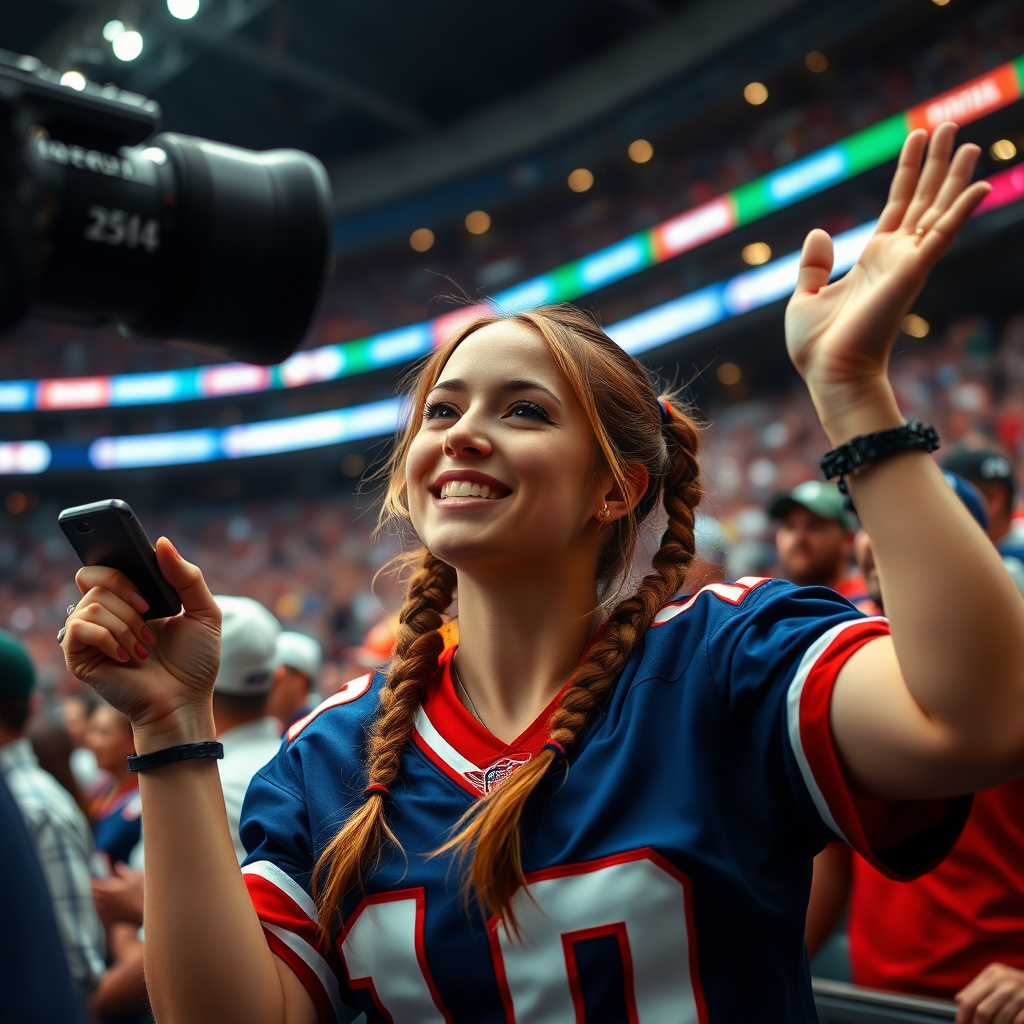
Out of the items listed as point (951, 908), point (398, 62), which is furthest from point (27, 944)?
point (398, 62)

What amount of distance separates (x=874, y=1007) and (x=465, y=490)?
114 centimetres

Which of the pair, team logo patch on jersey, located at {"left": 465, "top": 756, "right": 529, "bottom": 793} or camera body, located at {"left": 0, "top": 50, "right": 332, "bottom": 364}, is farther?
team logo patch on jersey, located at {"left": 465, "top": 756, "right": 529, "bottom": 793}

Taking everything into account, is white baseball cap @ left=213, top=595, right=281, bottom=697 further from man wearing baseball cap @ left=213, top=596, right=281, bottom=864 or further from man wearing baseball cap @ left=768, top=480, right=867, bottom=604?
man wearing baseball cap @ left=768, top=480, right=867, bottom=604

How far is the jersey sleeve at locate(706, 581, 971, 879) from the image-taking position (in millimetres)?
942

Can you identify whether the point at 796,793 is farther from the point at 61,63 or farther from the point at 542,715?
the point at 61,63

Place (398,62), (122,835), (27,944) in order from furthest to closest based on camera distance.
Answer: (398,62), (122,835), (27,944)

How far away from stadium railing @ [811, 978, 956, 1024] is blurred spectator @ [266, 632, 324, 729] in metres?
2.07

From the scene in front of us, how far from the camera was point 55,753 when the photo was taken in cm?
320

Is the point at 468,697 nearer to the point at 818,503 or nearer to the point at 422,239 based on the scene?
the point at 818,503

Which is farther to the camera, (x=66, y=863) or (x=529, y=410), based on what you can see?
(x=66, y=863)

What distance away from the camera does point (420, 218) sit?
A: 1594 cm

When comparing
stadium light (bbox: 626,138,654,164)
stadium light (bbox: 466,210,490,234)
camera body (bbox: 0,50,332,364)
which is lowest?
camera body (bbox: 0,50,332,364)

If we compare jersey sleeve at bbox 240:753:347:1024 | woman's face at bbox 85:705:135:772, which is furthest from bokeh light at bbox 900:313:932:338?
jersey sleeve at bbox 240:753:347:1024

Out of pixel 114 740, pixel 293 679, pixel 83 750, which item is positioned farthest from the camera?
pixel 83 750
